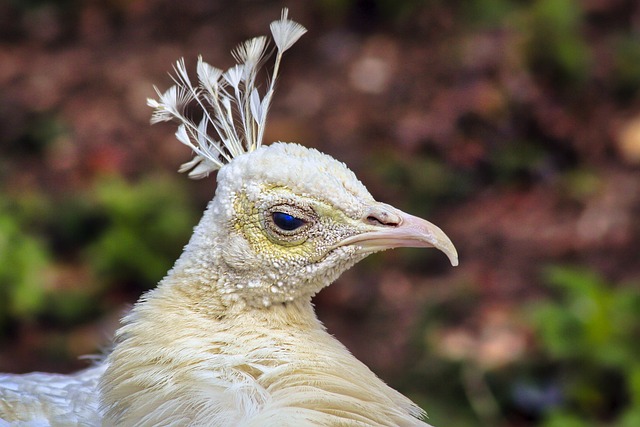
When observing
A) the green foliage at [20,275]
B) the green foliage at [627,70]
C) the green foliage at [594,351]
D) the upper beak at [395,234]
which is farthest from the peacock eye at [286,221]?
the green foliage at [627,70]

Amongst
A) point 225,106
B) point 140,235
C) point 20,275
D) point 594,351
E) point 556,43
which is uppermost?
point 556,43

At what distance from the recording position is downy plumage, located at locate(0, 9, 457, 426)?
2059 millimetres

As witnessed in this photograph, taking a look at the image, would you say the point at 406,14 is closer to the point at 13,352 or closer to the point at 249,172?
the point at 13,352

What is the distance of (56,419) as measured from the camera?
7.60ft

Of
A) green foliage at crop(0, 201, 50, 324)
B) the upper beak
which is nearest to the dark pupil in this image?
the upper beak

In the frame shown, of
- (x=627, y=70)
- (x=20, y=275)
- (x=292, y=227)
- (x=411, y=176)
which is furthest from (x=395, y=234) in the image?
(x=627, y=70)

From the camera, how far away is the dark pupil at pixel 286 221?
7.08ft

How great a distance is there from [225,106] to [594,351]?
2.36 meters

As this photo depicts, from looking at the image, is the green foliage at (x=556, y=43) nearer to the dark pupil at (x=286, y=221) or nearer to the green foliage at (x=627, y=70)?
the green foliage at (x=627, y=70)

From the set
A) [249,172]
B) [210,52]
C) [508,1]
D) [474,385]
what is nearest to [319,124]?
[210,52]

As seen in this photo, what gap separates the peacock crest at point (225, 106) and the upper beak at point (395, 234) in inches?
14.8

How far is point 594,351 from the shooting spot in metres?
4.03

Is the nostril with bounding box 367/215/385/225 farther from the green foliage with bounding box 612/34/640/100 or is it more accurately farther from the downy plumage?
the green foliage with bounding box 612/34/640/100

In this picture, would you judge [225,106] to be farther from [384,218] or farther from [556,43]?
[556,43]
